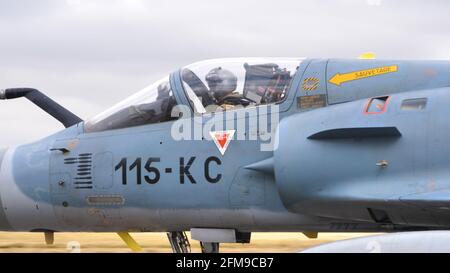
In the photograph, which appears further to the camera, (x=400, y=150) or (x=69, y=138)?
(x=69, y=138)

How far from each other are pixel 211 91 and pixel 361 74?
154 centimetres

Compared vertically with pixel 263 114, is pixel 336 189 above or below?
below

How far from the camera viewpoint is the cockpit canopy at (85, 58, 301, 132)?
29.5 feet

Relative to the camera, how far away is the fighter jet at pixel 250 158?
8055 millimetres

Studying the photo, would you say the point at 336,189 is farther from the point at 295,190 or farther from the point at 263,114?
the point at 263,114

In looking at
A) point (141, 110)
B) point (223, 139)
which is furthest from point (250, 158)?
point (141, 110)

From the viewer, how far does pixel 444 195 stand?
7.64 metres

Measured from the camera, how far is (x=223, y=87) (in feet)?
30.0

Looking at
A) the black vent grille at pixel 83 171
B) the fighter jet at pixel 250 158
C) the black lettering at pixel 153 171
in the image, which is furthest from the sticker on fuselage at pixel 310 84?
the black vent grille at pixel 83 171

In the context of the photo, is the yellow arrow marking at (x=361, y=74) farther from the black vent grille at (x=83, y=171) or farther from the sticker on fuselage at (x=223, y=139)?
the black vent grille at (x=83, y=171)

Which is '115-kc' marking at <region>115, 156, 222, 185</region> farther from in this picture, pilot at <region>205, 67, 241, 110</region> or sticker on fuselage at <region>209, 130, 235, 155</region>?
pilot at <region>205, 67, 241, 110</region>

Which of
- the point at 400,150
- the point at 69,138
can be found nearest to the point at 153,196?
the point at 69,138
